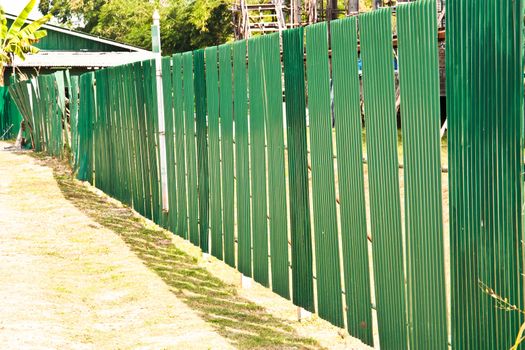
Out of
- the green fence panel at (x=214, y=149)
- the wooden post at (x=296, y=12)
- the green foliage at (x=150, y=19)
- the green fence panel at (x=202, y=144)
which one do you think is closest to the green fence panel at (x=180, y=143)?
the green fence panel at (x=202, y=144)

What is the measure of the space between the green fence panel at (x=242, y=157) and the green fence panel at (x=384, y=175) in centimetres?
231

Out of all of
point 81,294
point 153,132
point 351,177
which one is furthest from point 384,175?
point 153,132

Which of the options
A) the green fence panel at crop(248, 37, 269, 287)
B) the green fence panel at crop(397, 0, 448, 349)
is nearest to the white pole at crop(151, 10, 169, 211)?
the green fence panel at crop(248, 37, 269, 287)

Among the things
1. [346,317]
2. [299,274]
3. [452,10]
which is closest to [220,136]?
[299,274]

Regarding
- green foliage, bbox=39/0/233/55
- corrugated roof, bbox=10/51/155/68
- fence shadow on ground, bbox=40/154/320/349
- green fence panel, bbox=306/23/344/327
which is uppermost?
green foliage, bbox=39/0/233/55

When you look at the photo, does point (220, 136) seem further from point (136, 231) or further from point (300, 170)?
point (136, 231)

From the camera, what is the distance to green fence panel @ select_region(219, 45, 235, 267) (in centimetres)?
831

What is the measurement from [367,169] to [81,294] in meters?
3.76

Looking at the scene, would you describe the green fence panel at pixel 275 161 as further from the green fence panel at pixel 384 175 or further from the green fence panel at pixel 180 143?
the green fence panel at pixel 180 143

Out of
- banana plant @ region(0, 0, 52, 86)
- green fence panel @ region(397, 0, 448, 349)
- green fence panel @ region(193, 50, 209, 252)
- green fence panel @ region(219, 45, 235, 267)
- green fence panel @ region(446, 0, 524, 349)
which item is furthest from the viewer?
banana plant @ region(0, 0, 52, 86)

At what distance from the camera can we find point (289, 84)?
6.90m

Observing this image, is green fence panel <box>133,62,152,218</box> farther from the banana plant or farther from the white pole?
the banana plant

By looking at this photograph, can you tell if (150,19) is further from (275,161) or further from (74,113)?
(275,161)

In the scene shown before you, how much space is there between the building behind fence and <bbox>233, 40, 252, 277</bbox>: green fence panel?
0.06 feet
